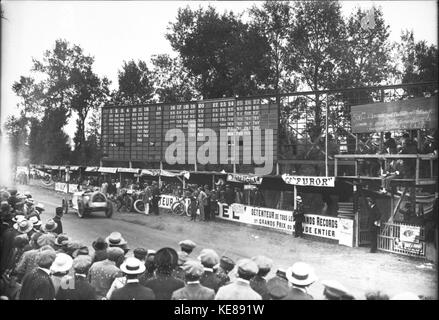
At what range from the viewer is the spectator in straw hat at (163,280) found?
196 inches

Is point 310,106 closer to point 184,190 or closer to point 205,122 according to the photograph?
point 205,122

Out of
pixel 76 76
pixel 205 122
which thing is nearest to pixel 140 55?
pixel 76 76

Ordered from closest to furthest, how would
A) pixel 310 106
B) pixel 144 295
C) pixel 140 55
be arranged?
pixel 144 295 → pixel 140 55 → pixel 310 106

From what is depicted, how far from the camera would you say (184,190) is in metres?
9.95

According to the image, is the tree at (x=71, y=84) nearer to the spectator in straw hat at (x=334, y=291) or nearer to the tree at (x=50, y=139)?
the tree at (x=50, y=139)

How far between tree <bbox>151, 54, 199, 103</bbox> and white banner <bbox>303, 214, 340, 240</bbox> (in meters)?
4.07

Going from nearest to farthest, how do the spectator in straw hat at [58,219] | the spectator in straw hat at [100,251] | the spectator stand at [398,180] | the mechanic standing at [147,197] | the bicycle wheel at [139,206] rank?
the spectator in straw hat at [100,251]
the spectator stand at [398,180]
the spectator in straw hat at [58,219]
the bicycle wheel at [139,206]
the mechanic standing at [147,197]

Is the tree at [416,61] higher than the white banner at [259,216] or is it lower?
higher

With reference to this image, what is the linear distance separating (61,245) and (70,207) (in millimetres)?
2726

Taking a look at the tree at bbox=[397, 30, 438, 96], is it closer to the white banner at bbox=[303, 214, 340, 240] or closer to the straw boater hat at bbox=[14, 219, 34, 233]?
the white banner at bbox=[303, 214, 340, 240]

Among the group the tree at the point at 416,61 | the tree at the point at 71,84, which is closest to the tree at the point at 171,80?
the tree at the point at 71,84

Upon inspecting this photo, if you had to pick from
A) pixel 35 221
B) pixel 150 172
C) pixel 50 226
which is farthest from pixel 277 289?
pixel 150 172

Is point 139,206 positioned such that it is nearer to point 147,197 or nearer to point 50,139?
point 147,197

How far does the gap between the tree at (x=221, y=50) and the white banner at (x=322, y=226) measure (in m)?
3.07
